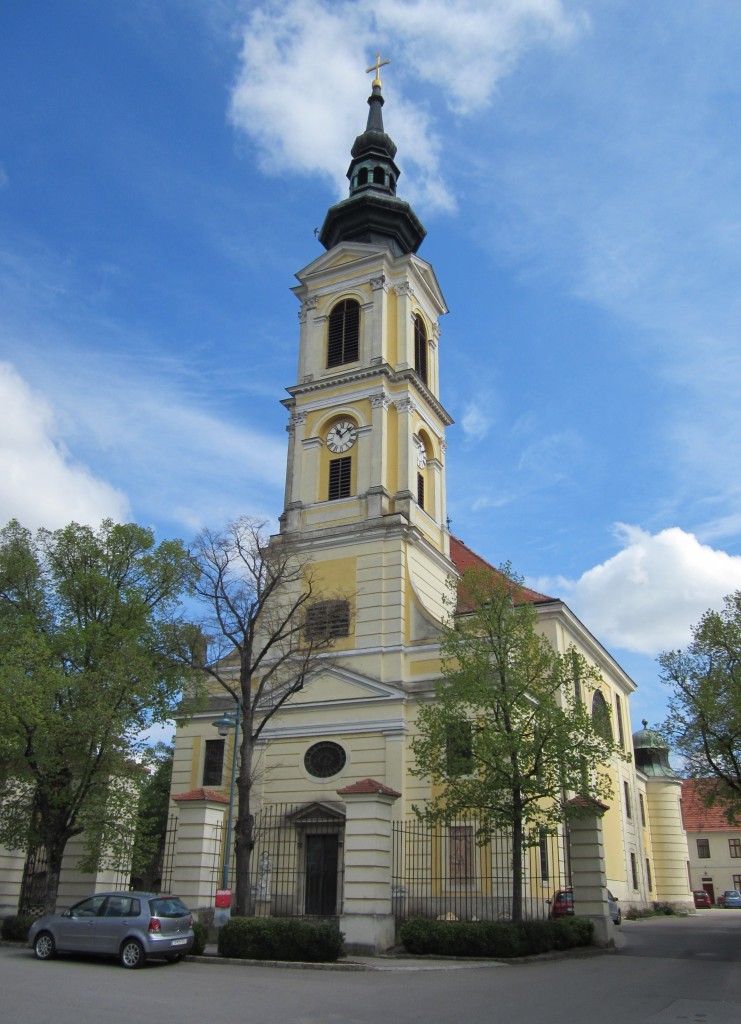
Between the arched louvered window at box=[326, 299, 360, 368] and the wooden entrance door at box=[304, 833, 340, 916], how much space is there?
62.7ft

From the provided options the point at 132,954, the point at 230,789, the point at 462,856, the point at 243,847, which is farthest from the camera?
the point at 462,856

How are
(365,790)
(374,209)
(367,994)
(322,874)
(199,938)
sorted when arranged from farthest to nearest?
1. (374,209)
2. (322,874)
3. (365,790)
4. (199,938)
5. (367,994)

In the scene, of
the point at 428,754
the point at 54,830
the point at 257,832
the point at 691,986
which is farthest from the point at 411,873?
the point at 691,986

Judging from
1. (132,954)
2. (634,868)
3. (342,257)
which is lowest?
(132,954)

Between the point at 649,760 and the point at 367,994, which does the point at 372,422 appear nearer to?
the point at 367,994

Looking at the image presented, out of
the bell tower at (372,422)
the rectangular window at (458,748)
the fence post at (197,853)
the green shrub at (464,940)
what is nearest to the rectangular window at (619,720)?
the bell tower at (372,422)

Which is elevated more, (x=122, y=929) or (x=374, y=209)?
(x=374, y=209)

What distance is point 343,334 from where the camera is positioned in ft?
127

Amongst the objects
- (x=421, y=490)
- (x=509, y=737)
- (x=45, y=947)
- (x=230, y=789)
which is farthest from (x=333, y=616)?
(x=45, y=947)

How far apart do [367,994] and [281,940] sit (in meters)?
4.63

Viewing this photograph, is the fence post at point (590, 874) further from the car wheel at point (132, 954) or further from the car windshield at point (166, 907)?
the car wheel at point (132, 954)

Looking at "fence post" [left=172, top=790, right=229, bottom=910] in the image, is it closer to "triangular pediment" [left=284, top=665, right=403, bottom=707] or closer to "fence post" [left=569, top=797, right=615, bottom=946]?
"fence post" [left=569, top=797, right=615, bottom=946]

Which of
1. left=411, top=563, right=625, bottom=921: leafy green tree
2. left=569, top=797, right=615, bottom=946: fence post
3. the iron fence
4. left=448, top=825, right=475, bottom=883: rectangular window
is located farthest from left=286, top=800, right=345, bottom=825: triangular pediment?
left=569, top=797, right=615, bottom=946: fence post

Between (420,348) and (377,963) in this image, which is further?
(420,348)
